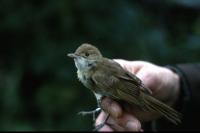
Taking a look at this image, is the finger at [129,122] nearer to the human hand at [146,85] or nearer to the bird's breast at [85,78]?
the human hand at [146,85]

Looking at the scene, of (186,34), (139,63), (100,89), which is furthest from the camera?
(186,34)

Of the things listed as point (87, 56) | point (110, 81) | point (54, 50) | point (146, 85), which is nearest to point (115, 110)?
point (110, 81)

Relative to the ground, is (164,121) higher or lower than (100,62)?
lower

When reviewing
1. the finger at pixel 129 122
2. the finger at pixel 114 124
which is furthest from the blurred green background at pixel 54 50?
the finger at pixel 129 122

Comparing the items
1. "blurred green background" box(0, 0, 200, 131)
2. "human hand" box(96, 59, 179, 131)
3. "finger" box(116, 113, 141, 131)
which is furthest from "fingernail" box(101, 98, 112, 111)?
"blurred green background" box(0, 0, 200, 131)

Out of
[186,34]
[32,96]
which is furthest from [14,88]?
[186,34]

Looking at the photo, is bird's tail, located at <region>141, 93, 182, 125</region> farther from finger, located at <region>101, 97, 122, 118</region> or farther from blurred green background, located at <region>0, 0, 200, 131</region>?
blurred green background, located at <region>0, 0, 200, 131</region>

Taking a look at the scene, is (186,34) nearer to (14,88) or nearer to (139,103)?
(14,88)

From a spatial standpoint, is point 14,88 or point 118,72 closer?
point 118,72
